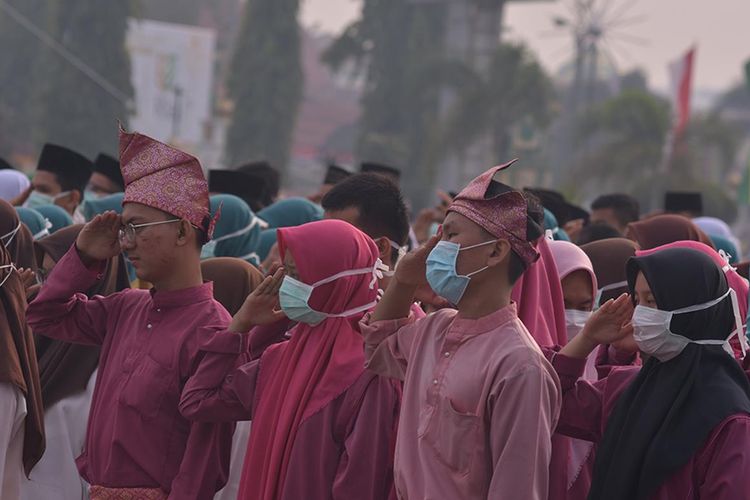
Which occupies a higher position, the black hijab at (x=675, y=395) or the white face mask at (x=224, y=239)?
the black hijab at (x=675, y=395)

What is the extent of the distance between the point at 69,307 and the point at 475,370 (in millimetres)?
1703

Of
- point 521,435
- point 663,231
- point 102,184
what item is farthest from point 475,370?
point 102,184

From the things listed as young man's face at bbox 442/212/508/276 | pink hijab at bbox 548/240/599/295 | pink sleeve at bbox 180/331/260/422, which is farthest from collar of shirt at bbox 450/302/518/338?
pink hijab at bbox 548/240/599/295

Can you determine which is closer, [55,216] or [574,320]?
[574,320]

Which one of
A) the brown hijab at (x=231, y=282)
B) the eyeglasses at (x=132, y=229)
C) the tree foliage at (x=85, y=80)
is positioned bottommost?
the tree foliage at (x=85, y=80)

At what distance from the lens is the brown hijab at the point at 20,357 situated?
4379 millimetres

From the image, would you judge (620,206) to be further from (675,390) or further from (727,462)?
(727,462)

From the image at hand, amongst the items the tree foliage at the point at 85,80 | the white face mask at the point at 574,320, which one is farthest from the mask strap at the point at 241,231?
the tree foliage at the point at 85,80

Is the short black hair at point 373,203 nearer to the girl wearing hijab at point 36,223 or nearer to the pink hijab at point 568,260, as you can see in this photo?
the pink hijab at point 568,260

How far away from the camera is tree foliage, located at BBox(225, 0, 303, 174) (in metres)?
46.9

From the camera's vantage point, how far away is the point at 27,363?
449cm

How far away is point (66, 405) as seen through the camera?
5.22m

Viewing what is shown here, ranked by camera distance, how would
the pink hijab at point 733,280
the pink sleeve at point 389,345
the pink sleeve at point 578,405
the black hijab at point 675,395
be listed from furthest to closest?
the pink hijab at point 733,280 < the pink sleeve at point 389,345 < the pink sleeve at point 578,405 < the black hijab at point 675,395

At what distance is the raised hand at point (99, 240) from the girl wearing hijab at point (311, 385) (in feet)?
1.97
